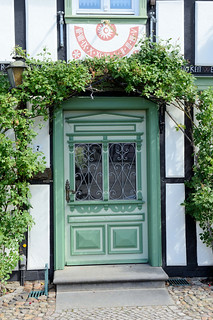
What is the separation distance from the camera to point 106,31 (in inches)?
213

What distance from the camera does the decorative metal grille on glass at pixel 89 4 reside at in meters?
5.45

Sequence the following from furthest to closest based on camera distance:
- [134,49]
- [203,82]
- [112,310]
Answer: [203,82]
[134,49]
[112,310]

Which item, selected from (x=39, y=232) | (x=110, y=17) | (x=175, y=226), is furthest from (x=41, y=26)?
(x=175, y=226)

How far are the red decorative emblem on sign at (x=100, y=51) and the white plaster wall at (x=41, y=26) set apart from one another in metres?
0.36

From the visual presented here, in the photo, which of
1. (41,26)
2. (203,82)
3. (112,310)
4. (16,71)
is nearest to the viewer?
(112,310)

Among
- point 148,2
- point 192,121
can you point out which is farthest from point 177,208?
point 148,2

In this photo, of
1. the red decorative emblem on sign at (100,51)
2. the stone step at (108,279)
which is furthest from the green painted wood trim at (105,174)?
the red decorative emblem on sign at (100,51)

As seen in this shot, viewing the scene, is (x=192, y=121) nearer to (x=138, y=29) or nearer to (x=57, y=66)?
(x=138, y=29)

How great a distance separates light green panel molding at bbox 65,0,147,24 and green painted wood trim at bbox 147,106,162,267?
132 cm

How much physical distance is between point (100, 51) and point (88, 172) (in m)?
1.81

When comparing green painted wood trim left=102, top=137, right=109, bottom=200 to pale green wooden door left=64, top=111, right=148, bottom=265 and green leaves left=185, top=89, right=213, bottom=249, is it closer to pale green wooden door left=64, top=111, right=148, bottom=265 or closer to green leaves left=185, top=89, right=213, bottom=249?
pale green wooden door left=64, top=111, right=148, bottom=265

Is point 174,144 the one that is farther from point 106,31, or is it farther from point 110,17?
point 110,17

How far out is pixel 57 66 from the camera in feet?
16.4

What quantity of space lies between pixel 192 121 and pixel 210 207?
1321mm
